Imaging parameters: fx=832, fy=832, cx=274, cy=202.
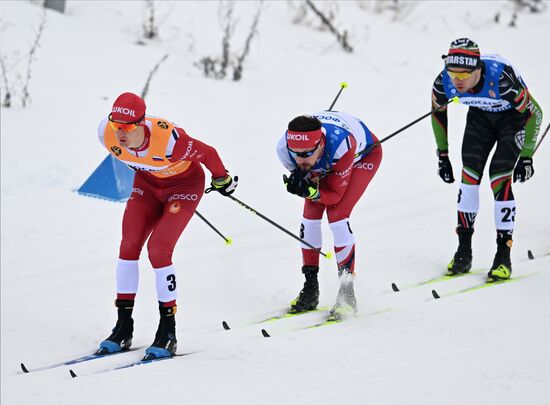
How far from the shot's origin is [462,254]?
20.9 feet

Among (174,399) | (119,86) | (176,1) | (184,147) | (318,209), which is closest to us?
(174,399)

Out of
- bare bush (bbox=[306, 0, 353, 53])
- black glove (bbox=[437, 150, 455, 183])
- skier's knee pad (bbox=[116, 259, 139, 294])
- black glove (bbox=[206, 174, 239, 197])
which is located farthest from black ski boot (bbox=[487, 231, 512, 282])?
bare bush (bbox=[306, 0, 353, 53])

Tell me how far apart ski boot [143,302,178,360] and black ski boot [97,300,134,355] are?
27cm

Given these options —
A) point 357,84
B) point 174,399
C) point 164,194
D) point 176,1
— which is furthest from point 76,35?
point 174,399

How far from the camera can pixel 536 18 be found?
1435cm

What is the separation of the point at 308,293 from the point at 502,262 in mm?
1439

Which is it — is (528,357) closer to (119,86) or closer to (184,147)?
(184,147)

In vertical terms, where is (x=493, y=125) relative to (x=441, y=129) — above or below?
above

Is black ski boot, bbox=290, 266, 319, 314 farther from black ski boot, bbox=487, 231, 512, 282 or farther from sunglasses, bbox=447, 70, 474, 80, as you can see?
sunglasses, bbox=447, 70, 474, 80

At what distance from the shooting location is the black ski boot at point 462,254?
20.8 feet

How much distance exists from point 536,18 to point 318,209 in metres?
10.0

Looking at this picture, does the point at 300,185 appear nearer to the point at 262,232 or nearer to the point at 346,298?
the point at 346,298

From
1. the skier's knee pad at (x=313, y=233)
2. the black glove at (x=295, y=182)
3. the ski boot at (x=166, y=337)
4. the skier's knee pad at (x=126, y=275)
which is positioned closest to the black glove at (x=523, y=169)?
the skier's knee pad at (x=313, y=233)

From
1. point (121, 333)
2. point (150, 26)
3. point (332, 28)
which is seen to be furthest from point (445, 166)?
point (332, 28)
